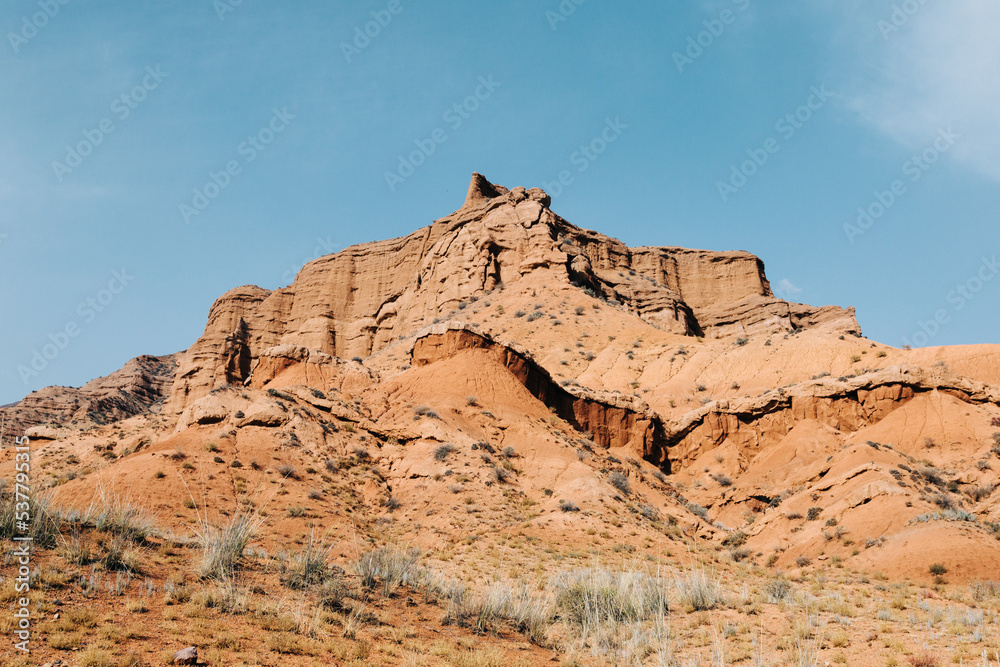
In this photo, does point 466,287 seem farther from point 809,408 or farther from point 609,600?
point 609,600

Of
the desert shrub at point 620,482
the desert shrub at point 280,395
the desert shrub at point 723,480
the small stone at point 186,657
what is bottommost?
the small stone at point 186,657

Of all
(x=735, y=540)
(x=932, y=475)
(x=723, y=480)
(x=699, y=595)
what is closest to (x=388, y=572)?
(x=699, y=595)

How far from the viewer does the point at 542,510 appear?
20.5m

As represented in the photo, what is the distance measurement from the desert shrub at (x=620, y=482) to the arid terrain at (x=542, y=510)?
4.8 inches

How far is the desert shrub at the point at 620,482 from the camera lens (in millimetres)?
23500

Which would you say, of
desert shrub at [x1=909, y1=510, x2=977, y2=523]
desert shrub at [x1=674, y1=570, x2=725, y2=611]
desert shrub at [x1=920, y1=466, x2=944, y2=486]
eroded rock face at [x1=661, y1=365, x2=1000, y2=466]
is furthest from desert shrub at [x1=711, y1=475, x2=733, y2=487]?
desert shrub at [x1=674, y1=570, x2=725, y2=611]

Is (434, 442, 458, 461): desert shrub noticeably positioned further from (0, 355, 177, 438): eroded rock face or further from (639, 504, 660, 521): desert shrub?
(0, 355, 177, 438): eroded rock face

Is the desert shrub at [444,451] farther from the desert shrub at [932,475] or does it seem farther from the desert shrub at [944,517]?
the desert shrub at [932,475]

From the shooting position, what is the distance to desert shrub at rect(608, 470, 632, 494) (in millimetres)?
23500

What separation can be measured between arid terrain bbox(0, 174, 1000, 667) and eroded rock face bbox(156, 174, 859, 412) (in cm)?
994

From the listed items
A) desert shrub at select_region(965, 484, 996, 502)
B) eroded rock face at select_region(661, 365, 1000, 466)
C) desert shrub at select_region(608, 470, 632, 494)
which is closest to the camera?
desert shrub at select_region(965, 484, 996, 502)

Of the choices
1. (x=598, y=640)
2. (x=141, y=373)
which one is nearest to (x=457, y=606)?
(x=598, y=640)

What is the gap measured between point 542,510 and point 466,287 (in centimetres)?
4038

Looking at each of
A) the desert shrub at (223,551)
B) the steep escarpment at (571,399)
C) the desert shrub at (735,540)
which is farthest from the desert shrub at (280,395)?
the desert shrub at (735,540)
